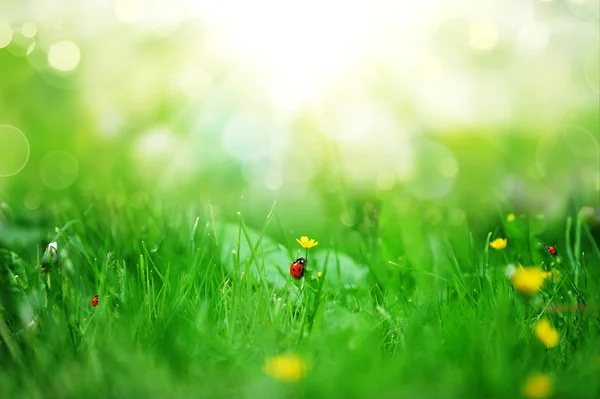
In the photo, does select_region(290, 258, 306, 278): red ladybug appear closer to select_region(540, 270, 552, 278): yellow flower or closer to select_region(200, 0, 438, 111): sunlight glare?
select_region(540, 270, 552, 278): yellow flower

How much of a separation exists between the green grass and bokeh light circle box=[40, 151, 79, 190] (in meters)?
1.03

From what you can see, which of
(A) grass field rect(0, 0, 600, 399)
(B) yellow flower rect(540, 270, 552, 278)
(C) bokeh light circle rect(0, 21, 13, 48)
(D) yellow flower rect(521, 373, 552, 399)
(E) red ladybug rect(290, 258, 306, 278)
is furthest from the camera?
(C) bokeh light circle rect(0, 21, 13, 48)

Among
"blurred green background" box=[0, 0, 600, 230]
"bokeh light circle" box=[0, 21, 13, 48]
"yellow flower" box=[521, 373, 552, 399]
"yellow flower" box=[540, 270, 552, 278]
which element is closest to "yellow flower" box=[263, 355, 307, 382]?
"yellow flower" box=[521, 373, 552, 399]

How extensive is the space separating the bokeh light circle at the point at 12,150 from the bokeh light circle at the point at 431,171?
70.9 inches

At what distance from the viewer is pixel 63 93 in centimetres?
329

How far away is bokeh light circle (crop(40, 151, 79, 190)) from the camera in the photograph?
275 cm

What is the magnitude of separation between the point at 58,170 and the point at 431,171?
1.69 metres

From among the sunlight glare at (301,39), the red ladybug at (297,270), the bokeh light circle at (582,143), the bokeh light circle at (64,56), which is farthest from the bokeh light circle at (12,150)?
the bokeh light circle at (582,143)

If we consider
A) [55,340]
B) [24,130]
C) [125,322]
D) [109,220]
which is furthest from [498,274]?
[24,130]

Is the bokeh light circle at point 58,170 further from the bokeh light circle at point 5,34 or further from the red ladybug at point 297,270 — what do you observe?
the red ladybug at point 297,270

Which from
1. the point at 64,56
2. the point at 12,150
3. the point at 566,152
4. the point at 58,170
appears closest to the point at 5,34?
the point at 64,56

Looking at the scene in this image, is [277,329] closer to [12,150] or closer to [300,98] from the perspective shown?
[300,98]

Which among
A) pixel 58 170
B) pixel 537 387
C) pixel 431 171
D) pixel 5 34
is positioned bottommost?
pixel 431 171

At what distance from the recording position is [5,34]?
2.94m
